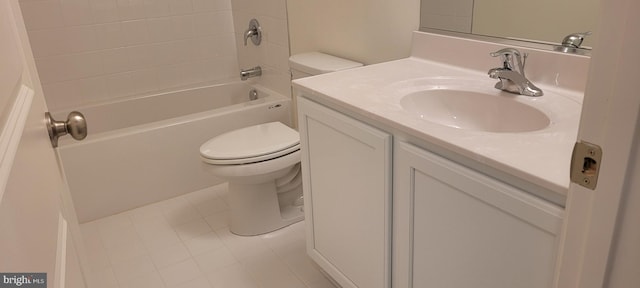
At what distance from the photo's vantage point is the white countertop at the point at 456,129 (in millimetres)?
945

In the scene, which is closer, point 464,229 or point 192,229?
point 464,229

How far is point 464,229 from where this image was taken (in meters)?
1.11

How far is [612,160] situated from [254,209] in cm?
182

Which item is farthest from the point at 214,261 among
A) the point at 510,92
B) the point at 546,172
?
the point at 546,172

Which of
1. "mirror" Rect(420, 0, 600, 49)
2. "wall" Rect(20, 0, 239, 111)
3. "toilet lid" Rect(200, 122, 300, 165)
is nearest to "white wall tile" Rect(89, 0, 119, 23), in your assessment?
"wall" Rect(20, 0, 239, 111)

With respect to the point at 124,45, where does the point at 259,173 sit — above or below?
below

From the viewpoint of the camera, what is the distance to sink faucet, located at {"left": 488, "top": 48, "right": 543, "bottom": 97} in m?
1.36

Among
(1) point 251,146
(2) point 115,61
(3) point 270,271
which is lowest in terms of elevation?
(3) point 270,271

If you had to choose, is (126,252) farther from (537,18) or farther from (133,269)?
(537,18)

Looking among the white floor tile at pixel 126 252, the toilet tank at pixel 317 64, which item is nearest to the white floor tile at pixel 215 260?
the white floor tile at pixel 126 252

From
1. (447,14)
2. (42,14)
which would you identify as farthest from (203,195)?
(447,14)

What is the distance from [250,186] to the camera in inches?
86.4

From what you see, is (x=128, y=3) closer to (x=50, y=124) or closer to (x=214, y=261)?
(x=214, y=261)

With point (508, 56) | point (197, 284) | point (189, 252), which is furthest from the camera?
point (189, 252)
